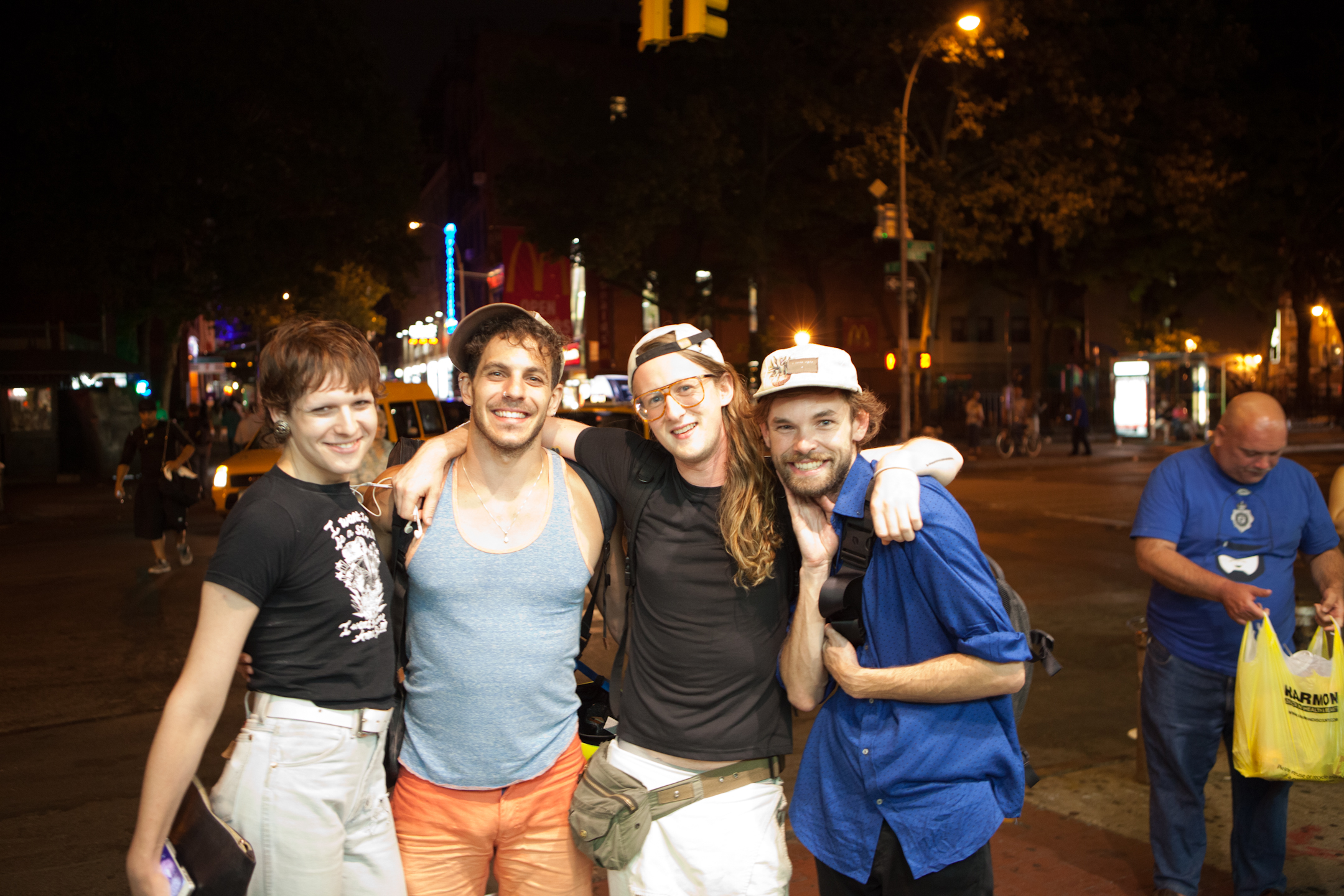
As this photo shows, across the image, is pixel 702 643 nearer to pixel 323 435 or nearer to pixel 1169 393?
pixel 323 435

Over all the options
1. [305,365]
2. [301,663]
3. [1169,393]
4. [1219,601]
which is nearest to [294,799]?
[301,663]

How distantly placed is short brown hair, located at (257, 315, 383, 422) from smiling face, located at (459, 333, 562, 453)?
30 centimetres

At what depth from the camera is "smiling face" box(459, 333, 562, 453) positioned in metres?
2.61

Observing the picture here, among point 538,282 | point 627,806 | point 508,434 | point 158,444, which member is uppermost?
point 538,282

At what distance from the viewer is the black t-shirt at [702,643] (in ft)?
8.34

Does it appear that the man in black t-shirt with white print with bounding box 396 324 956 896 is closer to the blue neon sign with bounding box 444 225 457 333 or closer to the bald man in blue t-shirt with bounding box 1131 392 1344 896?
the bald man in blue t-shirt with bounding box 1131 392 1344 896

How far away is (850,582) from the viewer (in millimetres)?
2336

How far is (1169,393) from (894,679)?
34016 millimetres

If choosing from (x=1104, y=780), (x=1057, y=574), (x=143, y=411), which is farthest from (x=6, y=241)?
(x=1104, y=780)

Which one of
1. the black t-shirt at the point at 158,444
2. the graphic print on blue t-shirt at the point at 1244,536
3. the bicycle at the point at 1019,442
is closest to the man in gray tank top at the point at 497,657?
the graphic print on blue t-shirt at the point at 1244,536

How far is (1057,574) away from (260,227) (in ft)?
74.0

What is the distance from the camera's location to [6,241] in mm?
21891

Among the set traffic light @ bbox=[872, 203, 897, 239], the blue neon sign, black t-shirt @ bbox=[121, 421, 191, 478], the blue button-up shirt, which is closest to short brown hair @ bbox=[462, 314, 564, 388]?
the blue button-up shirt

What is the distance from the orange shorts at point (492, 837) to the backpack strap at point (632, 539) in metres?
0.22
